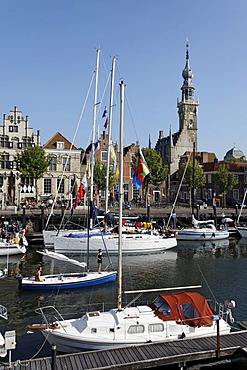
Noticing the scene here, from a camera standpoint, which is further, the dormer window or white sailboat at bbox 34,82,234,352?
the dormer window

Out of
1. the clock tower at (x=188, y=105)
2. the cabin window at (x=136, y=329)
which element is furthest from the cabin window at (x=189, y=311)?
the clock tower at (x=188, y=105)

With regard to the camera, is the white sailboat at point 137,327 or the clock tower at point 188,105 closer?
the white sailboat at point 137,327

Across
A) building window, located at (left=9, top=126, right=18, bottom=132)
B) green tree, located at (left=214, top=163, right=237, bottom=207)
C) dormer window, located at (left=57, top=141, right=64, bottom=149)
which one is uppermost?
building window, located at (left=9, top=126, right=18, bottom=132)

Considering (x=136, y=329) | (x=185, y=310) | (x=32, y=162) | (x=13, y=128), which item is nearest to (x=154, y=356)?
(x=136, y=329)

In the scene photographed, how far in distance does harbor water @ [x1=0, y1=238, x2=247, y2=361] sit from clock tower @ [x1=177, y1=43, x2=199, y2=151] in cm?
8777

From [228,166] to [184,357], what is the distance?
238ft

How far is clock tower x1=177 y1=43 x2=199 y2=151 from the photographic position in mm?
124938

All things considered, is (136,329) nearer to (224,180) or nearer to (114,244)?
(114,244)

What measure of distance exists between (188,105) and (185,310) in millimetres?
117671

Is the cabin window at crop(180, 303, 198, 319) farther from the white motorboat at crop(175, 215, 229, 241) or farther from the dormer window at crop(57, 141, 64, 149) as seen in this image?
the dormer window at crop(57, 141, 64, 149)

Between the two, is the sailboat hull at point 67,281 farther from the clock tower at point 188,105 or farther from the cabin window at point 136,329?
the clock tower at point 188,105

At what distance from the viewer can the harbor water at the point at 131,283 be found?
18.3 meters

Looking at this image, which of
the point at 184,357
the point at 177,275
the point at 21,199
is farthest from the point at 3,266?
the point at 21,199

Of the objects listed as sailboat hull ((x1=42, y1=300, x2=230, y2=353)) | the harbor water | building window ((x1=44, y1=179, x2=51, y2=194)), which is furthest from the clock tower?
sailboat hull ((x1=42, y1=300, x2=230, y2=353))
